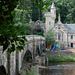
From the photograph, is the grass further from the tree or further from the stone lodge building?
the stone lodge building

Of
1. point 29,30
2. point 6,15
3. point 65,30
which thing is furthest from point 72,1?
point 6,15

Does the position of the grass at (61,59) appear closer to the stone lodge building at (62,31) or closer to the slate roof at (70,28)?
the stone lodge building at (62,31)

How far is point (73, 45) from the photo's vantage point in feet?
163

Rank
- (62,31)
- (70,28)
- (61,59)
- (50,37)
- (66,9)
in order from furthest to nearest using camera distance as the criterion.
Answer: (66,9)
(70,28)
(62,31)
(50,37)
(61,59)

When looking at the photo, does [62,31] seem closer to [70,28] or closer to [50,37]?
[70,28]

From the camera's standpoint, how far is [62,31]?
4891 centimetres

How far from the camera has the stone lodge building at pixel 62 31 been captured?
1919 inches

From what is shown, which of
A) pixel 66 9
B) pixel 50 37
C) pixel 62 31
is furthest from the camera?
pixel 66 9

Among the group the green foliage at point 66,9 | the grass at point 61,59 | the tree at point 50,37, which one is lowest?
the grass at point 61,59

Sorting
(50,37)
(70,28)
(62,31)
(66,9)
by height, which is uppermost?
(66,9)

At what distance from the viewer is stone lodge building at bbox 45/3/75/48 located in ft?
160

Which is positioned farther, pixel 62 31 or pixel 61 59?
pixel 62 31

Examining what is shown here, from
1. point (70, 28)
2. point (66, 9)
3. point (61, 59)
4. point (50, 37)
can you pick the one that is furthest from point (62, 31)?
point (66, 9)

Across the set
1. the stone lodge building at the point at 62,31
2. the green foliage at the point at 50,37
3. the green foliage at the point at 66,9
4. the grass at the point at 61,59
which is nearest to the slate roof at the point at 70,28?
the stone lodge building at the point at 62,31
